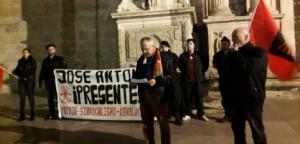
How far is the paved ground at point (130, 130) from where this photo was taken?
6.68m

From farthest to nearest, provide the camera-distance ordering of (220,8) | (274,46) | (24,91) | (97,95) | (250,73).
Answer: (220,8)
(24,91)
(97,95)
(274,46)
(250,73)

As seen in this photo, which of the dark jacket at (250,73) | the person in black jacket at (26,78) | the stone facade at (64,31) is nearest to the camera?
the dark jacket at (250,73)

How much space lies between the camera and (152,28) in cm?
945

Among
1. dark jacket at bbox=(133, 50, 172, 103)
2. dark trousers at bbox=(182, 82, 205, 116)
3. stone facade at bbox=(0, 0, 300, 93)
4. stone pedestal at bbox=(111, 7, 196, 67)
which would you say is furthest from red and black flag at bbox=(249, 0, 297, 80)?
stone facade at bbox=(0, 0, 300, 93)

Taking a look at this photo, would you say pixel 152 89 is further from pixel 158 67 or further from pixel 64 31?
pixel 64 31

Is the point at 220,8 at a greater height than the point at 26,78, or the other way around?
the point at 220,8

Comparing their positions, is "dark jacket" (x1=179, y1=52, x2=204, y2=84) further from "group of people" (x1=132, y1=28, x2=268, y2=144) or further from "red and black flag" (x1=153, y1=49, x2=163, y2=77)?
"red and black flag" (x1=153, y1=49, x2=163, y2=77)

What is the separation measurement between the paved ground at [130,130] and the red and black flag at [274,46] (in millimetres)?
1423

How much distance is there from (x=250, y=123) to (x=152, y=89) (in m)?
1.36

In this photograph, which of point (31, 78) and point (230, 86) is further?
point (31, 78)

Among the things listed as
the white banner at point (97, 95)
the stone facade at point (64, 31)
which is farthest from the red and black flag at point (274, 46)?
the stone facade at point (64, 31)


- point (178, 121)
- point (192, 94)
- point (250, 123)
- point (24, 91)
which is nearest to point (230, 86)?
point (250, 123)

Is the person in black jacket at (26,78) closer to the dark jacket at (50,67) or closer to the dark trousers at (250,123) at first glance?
the dark jacket at (50,67)

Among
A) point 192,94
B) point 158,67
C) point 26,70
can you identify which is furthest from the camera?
point 26,70
